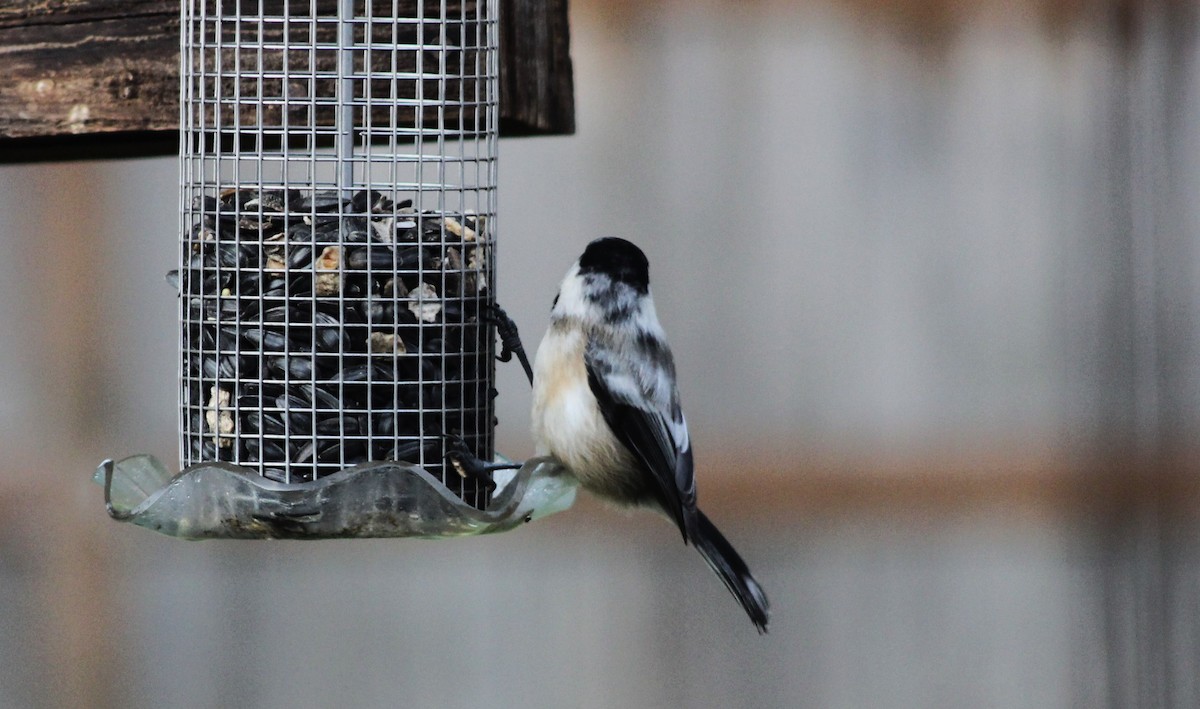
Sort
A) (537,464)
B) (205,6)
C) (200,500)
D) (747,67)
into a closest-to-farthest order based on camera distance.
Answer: (200,500) → (537,464) → (205,6) → (747,67)

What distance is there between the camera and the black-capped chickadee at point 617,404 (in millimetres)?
2373

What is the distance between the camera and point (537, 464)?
2029 mm

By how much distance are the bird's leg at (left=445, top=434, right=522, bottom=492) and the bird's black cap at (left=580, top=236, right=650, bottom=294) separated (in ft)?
1.54

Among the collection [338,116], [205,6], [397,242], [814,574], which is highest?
[205,6]

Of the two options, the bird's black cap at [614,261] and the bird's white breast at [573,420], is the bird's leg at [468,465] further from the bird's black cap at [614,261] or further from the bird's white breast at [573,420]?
the bird's black cap at [614,261]

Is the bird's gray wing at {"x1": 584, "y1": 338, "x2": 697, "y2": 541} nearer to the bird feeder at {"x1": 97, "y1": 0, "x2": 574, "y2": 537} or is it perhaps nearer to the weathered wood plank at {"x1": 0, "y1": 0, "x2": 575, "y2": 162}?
the bird feeder at {"x1": 97, "y1": 0, "x2": 574, "y2": 537}

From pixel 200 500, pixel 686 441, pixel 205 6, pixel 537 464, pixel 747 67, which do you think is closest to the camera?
pixel 200 500

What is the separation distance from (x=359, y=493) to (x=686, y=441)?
0.86 m

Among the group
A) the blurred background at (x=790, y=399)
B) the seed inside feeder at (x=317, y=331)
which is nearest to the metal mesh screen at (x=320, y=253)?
the seed inside feeder at (x=317, y=331)

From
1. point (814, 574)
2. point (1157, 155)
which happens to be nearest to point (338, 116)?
point (814, 574)

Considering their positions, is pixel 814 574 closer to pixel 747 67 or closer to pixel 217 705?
pixel 747 67

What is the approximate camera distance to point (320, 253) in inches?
85.7

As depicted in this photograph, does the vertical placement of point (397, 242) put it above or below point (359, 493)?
above

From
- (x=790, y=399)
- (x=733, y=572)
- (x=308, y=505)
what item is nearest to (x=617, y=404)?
(x=733, y=572)
